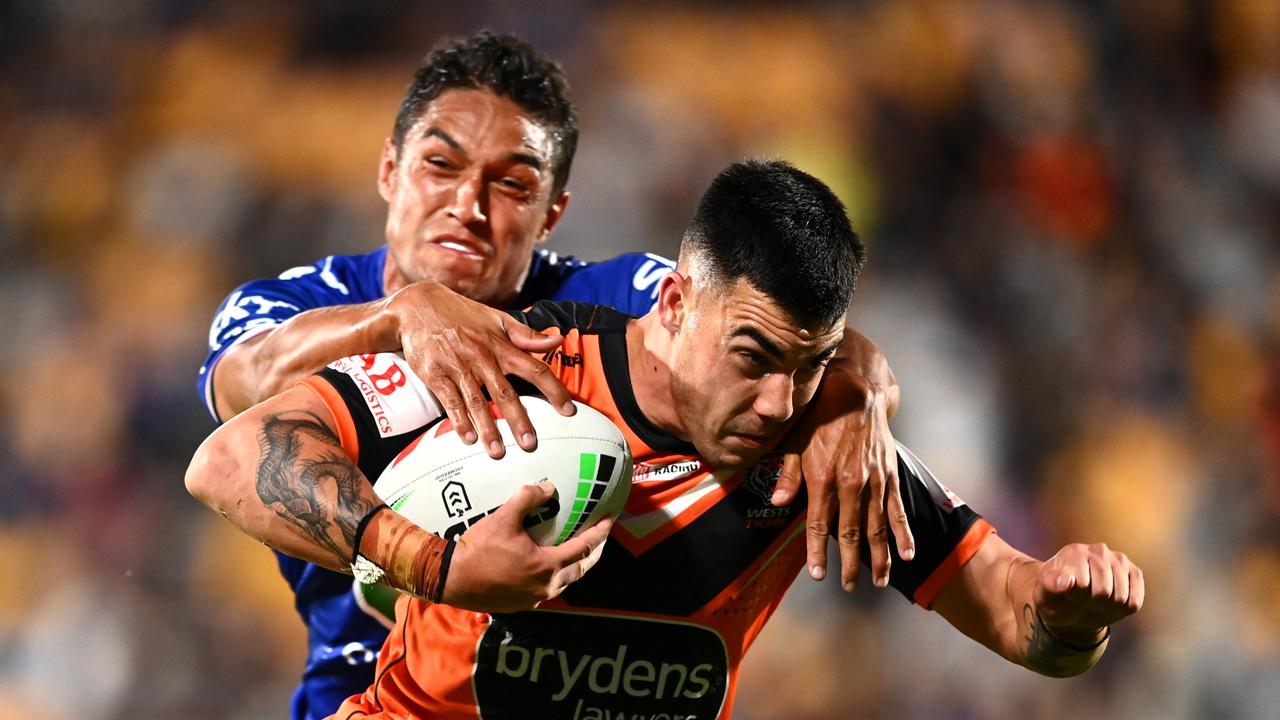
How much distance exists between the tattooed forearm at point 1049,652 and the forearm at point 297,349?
1.29 meters

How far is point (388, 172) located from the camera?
12.1ft

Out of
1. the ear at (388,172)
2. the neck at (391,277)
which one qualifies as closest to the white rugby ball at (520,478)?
the neck at (391,277)

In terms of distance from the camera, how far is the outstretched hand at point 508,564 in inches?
75.2

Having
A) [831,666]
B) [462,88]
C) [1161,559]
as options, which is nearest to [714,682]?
[462,88]

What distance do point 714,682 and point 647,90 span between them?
5598 millimetres

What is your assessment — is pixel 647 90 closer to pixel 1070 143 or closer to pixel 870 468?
pixel 1070 143

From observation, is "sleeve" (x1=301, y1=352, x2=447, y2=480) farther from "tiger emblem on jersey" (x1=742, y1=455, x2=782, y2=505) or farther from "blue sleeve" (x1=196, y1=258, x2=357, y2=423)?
"blue sleeve" (x1=196, y1=258, x2=357, y2=423)

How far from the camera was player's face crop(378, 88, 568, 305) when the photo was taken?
3.30 metres

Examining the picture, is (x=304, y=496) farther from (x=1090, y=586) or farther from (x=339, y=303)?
A: (x=339, y=303)

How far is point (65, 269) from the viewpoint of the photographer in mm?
7301

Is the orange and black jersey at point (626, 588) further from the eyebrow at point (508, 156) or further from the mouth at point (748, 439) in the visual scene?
the eyebrow at point (508, 156)

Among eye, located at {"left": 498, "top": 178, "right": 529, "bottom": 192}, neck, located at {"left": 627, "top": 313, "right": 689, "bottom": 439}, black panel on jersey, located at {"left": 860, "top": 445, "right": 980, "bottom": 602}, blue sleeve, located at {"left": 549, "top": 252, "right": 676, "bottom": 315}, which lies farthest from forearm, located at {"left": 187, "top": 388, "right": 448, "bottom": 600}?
eye, located at {"left": 498, "top": 178, "right": 529, "bottom": 192}

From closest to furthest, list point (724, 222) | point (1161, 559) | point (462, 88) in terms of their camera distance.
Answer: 1. point (724, 222)
2. point (462, 88)
3. point (1161, 559)

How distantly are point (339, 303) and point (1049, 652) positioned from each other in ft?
6.71
